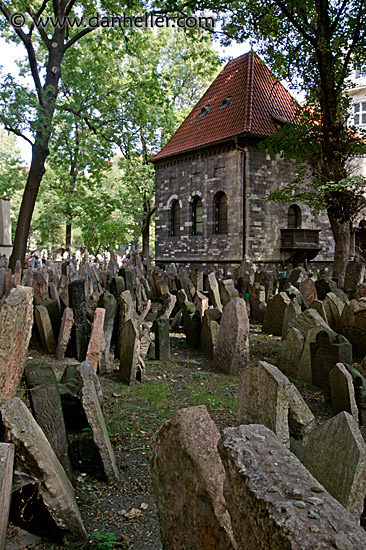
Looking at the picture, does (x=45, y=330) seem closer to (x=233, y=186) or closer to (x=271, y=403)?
(x=271, y=403)

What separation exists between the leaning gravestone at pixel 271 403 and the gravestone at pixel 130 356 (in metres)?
2.39

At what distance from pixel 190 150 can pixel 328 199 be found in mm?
11360

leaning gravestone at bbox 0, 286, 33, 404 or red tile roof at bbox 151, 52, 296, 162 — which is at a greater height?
red tile roof at bbox 151, 52, 296, 162

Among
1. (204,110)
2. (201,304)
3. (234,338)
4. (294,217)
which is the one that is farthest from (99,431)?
(204,110)

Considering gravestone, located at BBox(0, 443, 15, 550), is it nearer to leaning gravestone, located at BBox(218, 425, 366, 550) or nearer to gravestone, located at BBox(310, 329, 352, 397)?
leaning gravestone, located at BBox(218, 425, 366, 550)

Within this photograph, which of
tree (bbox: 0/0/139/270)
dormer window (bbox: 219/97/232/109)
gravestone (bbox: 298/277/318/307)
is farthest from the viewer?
dormer window (bbox: 219/97/232/109)

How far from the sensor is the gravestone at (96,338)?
Answer: 4855 mm

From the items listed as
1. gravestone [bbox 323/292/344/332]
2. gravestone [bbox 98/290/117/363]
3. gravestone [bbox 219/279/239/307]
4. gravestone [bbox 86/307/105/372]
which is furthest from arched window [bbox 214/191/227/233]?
gravestone [bbox 86/307/105/372]

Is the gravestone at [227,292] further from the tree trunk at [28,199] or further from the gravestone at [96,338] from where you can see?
the tree trunk at [28,199]

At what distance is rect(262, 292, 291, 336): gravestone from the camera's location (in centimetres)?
760

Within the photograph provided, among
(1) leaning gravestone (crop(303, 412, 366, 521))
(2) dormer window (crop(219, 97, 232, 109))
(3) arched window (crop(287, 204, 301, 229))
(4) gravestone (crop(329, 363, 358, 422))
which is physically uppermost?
(2) dormer window (crop(219, 97, 232, 109))

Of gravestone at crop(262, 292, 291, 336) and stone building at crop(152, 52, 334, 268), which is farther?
stone building at crop(152, 52, 334, 268)

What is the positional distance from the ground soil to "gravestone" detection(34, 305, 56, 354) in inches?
11.2

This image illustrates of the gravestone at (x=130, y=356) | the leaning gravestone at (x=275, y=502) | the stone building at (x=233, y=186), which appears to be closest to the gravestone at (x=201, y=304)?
the gravestone at (x=130, y=356)
